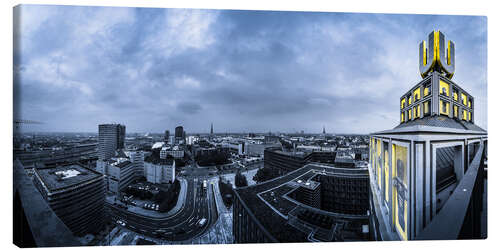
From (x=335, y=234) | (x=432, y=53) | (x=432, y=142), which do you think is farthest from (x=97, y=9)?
(x=432, y=53)

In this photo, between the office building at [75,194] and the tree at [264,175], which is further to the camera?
the tree at [264,175]

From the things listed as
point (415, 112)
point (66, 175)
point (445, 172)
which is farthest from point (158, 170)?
point (415, 112)

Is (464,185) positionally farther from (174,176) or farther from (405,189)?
(174,176)

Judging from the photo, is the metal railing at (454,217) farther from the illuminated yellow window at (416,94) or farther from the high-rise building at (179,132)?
the high-rise building at (179,132)

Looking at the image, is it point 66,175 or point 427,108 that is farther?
point 66,175

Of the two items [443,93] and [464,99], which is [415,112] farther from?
[464,99]

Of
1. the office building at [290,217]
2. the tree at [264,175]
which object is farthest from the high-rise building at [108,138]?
the tree at [264,175]
